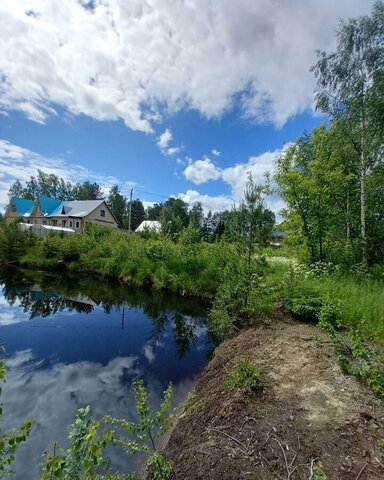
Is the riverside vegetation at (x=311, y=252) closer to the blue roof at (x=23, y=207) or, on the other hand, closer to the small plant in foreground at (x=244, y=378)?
the small plant in foreground at (x=244, y=378)

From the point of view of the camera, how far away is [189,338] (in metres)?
7.89

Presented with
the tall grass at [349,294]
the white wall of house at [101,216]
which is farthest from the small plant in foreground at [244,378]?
the white wall of house at [101,216]

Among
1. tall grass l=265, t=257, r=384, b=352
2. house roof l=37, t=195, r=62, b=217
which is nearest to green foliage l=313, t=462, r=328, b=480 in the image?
tall grass l=265, t=257, r=384, b=352

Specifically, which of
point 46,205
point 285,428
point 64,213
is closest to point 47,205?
point 46,205

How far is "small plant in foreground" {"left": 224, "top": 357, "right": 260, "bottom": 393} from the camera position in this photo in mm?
3263

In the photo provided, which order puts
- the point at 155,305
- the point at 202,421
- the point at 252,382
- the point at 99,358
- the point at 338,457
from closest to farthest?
the point at 338,457, the point at 202,421, the point at 252,382, the point at 99,358, the point at 155,305

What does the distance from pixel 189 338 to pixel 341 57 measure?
11790mm

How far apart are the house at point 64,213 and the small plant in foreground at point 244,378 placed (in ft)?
119

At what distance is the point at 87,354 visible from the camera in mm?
6551

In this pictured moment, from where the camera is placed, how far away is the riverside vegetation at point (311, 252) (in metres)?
4.43

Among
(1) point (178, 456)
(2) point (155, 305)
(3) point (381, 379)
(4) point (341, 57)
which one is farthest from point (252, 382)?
(4) point (341, 57)

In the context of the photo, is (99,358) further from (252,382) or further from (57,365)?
(252,382)

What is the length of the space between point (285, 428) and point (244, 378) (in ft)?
2.66

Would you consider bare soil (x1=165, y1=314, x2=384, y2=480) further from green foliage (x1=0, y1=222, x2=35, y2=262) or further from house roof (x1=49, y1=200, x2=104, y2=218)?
Result: house roof (x1=49, y1=200, x2=104, y2=218)
